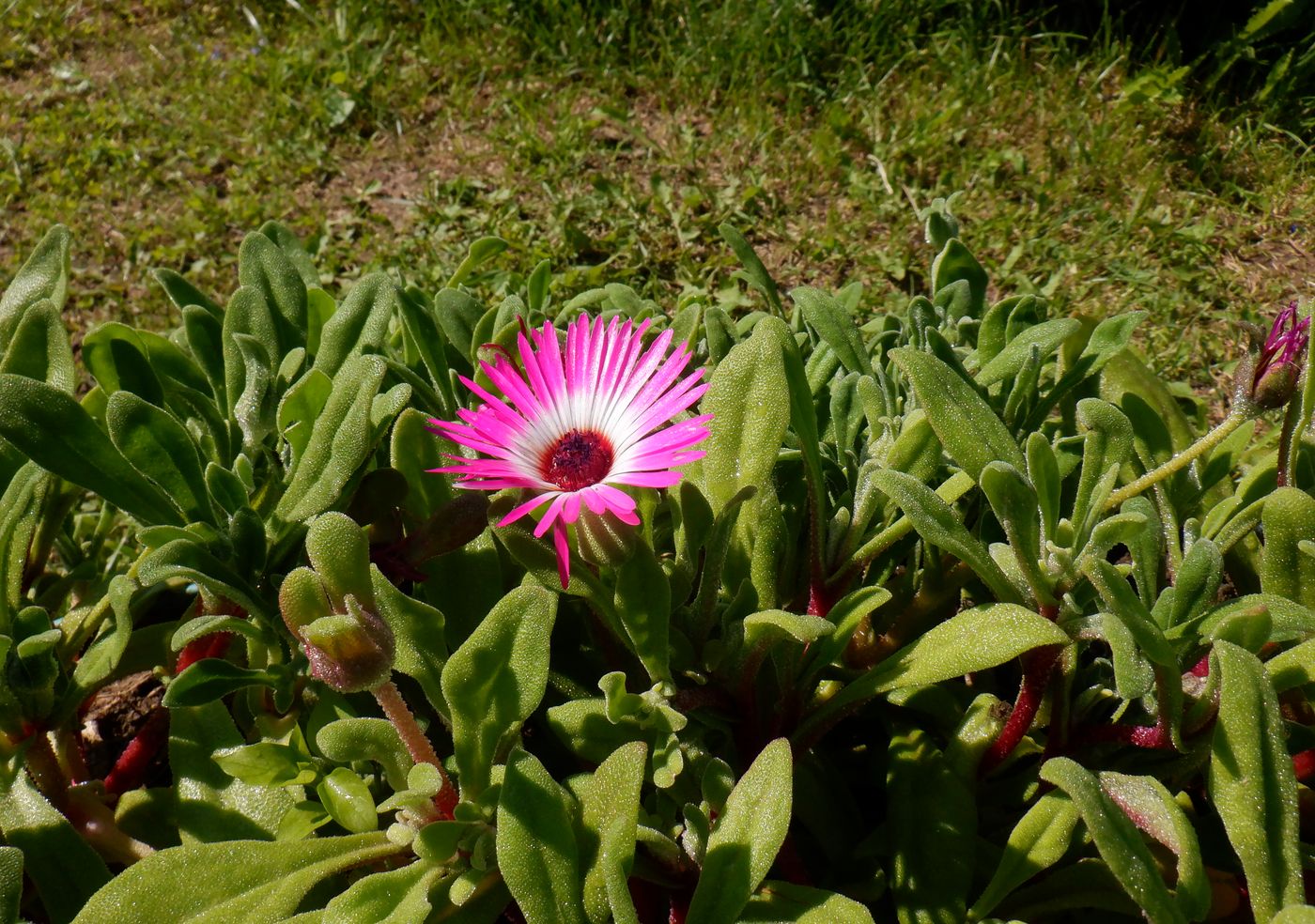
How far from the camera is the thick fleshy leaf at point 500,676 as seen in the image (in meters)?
1.25

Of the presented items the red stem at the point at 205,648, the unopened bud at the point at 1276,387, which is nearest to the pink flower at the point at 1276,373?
the unopened bud at the point at 1276,387

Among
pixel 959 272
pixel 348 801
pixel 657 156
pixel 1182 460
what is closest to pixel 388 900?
pixel 348 801

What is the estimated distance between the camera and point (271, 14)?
13.5 feet

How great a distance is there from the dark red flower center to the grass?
66.3 inches

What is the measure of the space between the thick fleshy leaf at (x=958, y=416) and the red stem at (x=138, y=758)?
1153mm

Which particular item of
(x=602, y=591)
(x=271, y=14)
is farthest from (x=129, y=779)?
(x=271, y=14)

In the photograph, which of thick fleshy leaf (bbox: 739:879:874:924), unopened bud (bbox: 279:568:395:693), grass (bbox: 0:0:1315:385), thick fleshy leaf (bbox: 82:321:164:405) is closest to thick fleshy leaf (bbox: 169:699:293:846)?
unopened bud (bbox: 279:568:395:693)

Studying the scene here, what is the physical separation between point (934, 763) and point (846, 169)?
7.80 ft

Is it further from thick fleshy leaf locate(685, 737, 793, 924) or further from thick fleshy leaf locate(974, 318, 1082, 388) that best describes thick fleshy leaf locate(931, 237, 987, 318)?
thick fleshy leaf locate(685, 737, 793, 924)

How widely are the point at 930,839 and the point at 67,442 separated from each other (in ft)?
3.67

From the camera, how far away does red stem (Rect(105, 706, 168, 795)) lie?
159 centimetres

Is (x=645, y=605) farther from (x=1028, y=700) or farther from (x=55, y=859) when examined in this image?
(x=55, y=859)

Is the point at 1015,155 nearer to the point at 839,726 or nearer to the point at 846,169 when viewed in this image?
the point at 846,169

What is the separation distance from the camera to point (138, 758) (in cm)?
160
